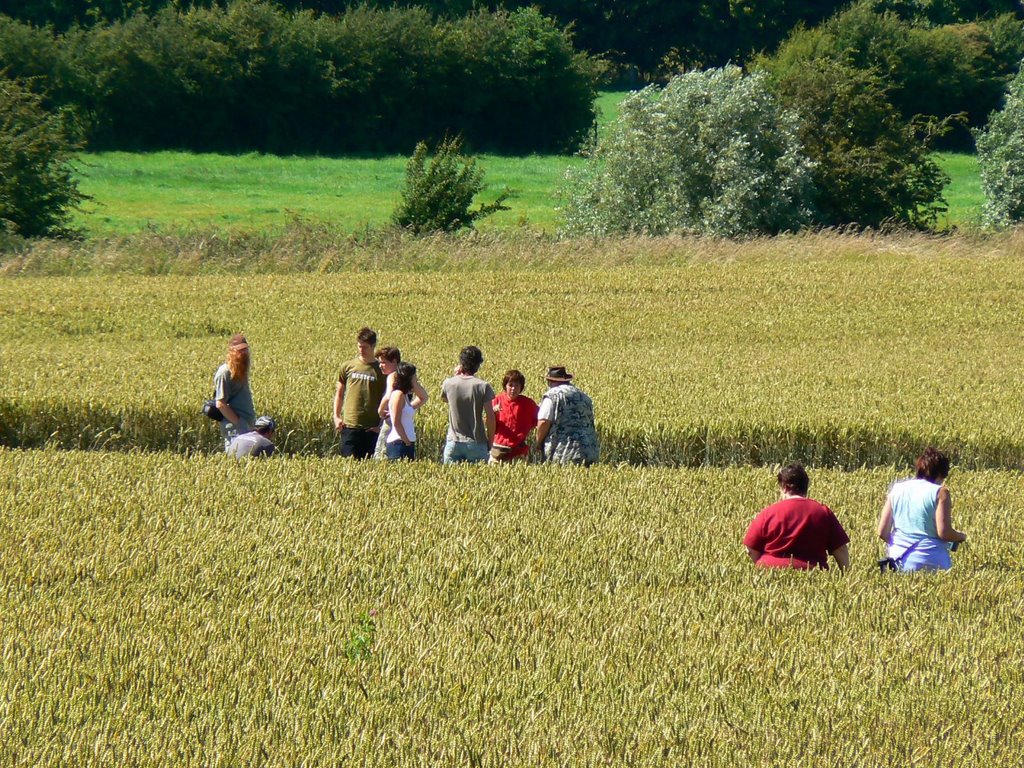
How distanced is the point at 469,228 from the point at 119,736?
33.0 meters

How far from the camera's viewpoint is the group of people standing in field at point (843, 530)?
7625 millimetres

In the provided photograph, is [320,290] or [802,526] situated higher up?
[802,526]

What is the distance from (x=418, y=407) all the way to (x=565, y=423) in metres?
1.39

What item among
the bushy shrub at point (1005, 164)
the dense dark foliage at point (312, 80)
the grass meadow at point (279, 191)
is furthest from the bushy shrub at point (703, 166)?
the dense dark foliage at point (312, 80)

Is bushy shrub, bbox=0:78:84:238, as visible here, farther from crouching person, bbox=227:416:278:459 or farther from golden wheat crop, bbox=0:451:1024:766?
golden wheat crop, bbox=0:451:1024:766

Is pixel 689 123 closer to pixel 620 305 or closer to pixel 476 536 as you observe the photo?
Answer: pixel 620 305

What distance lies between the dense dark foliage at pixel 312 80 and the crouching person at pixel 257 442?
148ft

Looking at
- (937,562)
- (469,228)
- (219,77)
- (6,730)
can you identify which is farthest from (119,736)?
(219,77)

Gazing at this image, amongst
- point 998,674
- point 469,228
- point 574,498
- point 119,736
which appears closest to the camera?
point 119,736

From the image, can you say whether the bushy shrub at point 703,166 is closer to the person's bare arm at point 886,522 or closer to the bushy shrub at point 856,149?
the bushy shrub at point 856,149

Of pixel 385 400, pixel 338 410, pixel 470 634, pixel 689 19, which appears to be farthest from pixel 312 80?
pixel 470 634

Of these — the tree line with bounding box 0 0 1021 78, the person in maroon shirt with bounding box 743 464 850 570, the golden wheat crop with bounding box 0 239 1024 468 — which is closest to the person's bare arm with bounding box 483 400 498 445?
the golden wheat crop with bounding box 0 239 1024 468

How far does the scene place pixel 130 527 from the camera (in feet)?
30.6

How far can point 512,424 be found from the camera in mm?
12102
